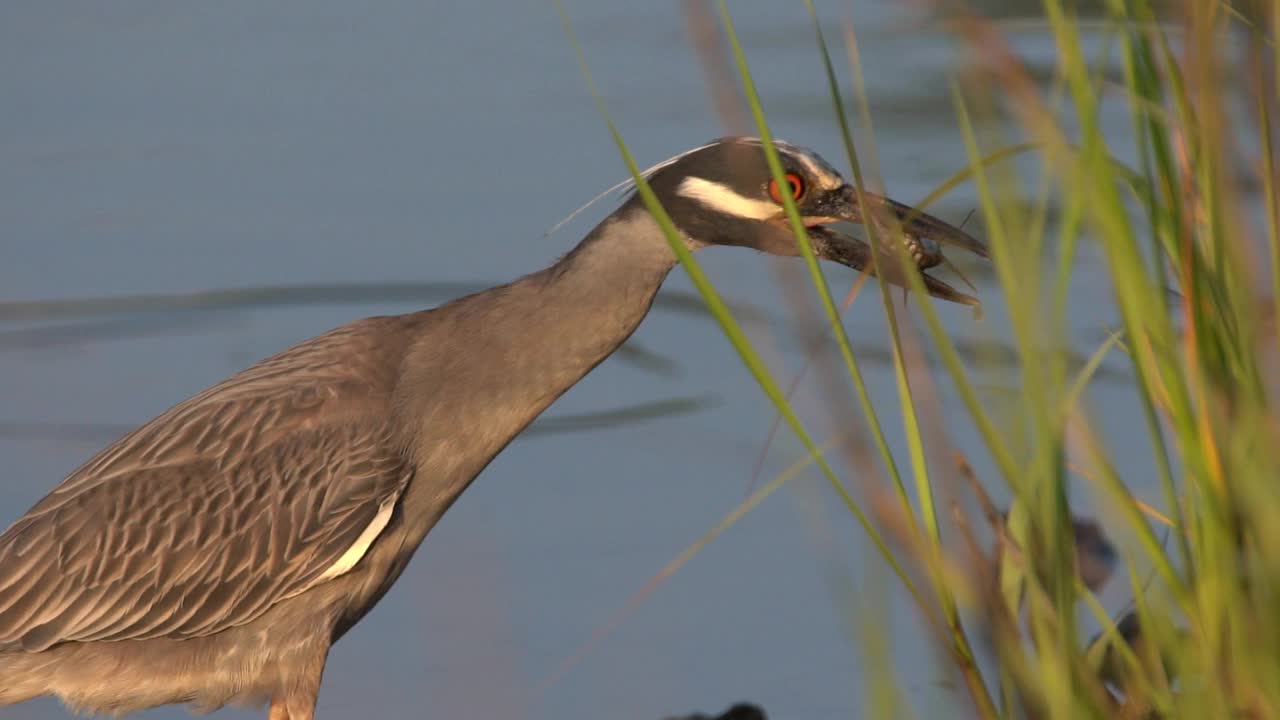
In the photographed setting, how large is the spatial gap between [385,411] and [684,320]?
2.72 meters

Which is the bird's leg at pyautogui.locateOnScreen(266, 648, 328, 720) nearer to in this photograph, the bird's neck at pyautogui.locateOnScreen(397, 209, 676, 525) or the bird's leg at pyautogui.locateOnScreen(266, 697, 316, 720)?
the bird's leg at pyautogui.locateOnScreen(266, 697, 316, 720)

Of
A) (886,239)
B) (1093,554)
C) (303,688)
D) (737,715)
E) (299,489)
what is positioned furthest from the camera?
(1093,554)

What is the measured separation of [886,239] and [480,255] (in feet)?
10.3

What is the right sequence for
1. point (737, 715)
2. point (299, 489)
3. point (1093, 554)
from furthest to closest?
point (1093, 554) < point (737, 715) < point (299, 489)

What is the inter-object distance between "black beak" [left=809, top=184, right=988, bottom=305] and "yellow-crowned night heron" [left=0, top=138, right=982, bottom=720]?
0.01 m

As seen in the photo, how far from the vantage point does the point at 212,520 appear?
467 centimetres

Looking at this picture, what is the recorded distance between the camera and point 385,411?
15.1 ft

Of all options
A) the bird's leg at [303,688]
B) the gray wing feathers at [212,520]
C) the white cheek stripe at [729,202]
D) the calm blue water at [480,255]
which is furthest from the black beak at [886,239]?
the bird's leg at [303,688]

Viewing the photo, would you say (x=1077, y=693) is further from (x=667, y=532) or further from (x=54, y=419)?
(x=54, y=419)

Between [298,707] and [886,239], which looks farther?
[298,707]

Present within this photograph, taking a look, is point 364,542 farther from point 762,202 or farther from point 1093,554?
point 1093,554

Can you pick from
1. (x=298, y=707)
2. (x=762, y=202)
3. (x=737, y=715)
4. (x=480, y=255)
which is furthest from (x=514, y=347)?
(x=480, y=255)

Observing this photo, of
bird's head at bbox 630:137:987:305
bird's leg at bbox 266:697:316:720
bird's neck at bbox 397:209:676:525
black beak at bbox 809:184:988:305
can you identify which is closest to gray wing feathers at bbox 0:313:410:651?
bird's neck at bbox 397:209:676:525

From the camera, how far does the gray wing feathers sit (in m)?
4.56
